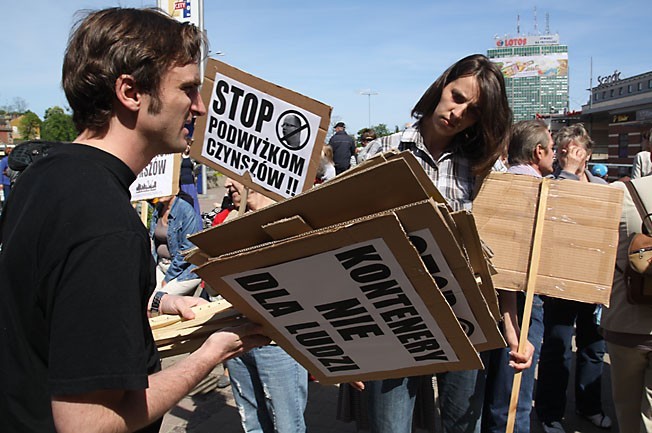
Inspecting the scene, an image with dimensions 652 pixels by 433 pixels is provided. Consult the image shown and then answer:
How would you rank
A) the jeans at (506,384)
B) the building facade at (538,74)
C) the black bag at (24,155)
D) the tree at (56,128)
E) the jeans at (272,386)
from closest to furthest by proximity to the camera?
the jeans at (272,386) < the jeans at (506,384) < the black bag at (24,155) < the tree at (56,128) < the building facade at (538,74)

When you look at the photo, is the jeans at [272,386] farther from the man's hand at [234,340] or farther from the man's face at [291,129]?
the man's hand at [234,340]

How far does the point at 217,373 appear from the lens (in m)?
5.33

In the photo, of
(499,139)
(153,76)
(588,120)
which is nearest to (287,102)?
(499,139)

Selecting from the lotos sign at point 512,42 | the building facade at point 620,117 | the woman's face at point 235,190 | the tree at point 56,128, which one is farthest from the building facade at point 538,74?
the woman's face at point 235,190

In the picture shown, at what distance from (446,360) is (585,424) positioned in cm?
339

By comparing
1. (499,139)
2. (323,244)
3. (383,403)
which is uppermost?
(499,139)

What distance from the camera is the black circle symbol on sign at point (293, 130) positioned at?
2.90 metres

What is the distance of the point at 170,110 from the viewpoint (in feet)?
4.70

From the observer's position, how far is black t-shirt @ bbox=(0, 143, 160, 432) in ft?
3.68

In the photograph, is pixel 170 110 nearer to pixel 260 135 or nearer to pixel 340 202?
pixel 340 202

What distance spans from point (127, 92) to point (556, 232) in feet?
6.77

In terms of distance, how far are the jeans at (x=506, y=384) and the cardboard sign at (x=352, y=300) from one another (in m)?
1.90

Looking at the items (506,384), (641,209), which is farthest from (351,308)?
(506,384)

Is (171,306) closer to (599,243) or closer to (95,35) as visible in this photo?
(95,35)
